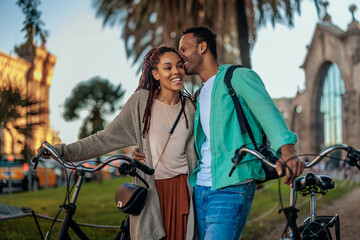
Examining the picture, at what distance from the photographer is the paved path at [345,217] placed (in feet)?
25.9

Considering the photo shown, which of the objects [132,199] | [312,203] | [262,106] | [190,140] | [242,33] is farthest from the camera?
[242,33]

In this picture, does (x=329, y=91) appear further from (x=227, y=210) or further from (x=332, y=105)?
(x=227, y=210)

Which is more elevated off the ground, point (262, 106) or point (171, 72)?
point (171, 72)

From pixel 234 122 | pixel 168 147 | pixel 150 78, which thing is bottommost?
pixel 168 147

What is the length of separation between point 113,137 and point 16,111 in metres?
5.49

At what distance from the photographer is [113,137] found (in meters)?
3.33

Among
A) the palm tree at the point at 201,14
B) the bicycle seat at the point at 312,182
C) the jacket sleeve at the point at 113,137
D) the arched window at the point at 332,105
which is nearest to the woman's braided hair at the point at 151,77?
the jacket sleeve at the point at 113,137

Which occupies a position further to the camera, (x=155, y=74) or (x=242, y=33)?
(x=242, y=33)

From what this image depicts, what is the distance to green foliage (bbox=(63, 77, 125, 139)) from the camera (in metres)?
42.9

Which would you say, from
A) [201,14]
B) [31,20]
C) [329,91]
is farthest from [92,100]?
[31,20]

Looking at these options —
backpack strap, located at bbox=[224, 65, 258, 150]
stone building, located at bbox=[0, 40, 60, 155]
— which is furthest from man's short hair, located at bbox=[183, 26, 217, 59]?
stone building, located at bbox=[0, 40, 60, 155]

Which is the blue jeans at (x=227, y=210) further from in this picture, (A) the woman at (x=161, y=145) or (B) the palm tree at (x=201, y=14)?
(B) the palm tree at (x=201, y=14)

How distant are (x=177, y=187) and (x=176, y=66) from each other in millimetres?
884

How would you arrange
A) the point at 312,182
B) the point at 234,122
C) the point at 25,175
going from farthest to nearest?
the point at 25,175 < the point at 312,182 < the point at 234,122
